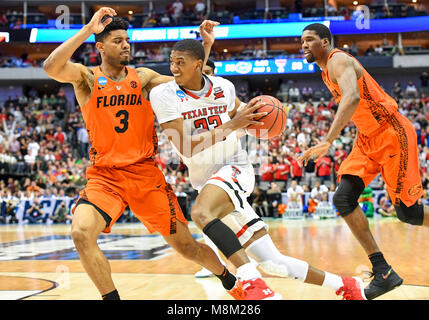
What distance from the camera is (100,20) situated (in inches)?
140

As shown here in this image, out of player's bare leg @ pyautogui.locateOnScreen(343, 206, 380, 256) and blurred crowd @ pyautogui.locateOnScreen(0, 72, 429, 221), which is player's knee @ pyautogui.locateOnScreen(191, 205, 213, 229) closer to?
player's bare leg @ pyautogui.locateOnScreen(343, 206, 380, 256)

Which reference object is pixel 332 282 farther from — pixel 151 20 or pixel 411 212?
pixel 151 20

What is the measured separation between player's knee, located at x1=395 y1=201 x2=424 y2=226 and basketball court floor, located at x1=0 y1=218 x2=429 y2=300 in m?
0.63

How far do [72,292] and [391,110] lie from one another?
323 centimetres

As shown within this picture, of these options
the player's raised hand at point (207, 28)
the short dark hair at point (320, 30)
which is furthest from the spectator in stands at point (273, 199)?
the player's raised hand at point (207, 28)

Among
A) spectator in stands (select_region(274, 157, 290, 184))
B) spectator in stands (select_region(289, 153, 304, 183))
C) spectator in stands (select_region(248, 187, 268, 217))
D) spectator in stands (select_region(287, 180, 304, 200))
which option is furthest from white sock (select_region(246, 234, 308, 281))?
spectator in stands (select_region(289, 153, 304, 183))

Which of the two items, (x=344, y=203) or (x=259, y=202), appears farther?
(x=259, y=202)

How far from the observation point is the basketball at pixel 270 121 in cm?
377

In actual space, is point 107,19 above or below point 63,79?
above

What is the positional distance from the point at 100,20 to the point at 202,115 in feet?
3.31

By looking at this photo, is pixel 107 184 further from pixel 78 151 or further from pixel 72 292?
pixel 78 151

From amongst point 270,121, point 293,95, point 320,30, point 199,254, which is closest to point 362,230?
point 270,121

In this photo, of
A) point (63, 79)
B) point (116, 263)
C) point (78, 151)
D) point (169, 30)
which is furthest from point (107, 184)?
point (169, 30)

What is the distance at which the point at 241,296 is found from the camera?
341 centimetres
